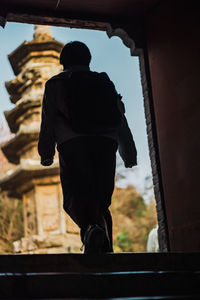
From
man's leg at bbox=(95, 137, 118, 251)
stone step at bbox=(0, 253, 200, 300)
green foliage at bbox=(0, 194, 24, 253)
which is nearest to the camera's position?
stone step at bbox=(0, 253, 200, 300)

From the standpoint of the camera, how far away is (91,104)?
4.00 meters

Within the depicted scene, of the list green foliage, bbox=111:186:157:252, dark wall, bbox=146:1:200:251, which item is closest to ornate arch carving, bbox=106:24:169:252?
dark wall, bbox=146:1:200:251

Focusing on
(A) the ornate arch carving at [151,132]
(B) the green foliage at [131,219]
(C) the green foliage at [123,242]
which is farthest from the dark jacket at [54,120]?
(C) the green foliage at [123,242]

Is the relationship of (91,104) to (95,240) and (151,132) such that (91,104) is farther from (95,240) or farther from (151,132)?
(151,132)

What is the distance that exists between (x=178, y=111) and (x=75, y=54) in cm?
247

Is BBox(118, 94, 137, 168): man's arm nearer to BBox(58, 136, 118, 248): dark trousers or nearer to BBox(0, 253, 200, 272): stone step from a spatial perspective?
BBox(58, 136, 118, 248): dark trousers

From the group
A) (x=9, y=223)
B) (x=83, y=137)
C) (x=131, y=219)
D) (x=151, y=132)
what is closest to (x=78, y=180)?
(x=83, y=137)

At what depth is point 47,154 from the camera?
13.9ft

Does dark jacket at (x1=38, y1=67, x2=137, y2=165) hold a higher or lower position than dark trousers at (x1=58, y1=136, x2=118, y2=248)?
higher

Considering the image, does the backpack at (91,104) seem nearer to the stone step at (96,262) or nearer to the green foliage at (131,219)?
the stone step at (96,262)

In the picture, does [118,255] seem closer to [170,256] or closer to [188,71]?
[170,256]

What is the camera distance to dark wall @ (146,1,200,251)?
6.08 meters

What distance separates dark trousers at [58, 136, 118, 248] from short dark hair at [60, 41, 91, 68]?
64cm

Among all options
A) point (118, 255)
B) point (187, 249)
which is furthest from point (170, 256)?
point (187, 249)
